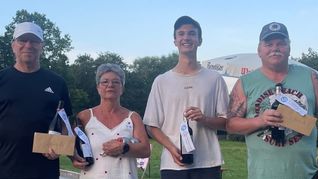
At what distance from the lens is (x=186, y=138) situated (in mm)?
5129

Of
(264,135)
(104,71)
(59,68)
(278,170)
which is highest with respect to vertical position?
(59,68)

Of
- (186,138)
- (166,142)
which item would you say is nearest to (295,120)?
(186,138)

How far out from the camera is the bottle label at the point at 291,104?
4.60 m

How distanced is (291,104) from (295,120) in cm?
14

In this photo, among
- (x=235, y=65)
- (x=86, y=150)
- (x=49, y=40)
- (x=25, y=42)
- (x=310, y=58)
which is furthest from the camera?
(x=49, y=40)

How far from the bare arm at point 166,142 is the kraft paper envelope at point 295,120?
3.65ft

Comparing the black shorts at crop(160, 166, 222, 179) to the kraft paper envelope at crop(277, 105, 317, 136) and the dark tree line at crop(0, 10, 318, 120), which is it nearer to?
the kraft paper envelope at crop(277, 105, 317, 136)

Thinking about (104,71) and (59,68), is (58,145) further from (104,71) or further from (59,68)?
(59,68)

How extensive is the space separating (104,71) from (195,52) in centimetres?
90

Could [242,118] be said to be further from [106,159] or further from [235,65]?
[235,65]

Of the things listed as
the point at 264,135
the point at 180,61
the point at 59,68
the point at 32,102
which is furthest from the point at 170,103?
the point at 59,68

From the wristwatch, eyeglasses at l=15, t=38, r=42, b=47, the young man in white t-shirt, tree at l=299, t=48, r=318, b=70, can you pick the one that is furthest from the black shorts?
tree at l=299, t=48, r=318, b=70

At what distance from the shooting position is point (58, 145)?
4.99 metres

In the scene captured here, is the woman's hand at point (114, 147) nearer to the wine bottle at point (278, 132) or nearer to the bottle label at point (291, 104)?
the wine bottle at point (278, 132)
